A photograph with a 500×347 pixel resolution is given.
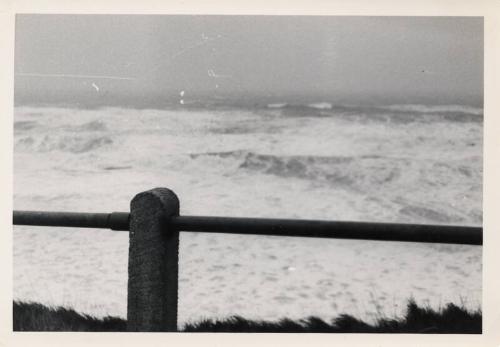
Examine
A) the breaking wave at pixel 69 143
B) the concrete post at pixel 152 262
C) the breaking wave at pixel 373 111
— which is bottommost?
the concrete post at pixel 152 262

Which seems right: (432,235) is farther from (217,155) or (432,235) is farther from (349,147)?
(217,155)

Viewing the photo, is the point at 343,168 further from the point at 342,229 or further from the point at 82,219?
the point at 82,219

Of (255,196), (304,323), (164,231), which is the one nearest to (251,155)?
(255,196)

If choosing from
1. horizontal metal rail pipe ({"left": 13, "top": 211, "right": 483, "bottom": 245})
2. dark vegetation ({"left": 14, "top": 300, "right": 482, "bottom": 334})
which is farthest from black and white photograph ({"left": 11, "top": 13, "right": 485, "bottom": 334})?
horizontal metal rail pipe ({"left": 13, "top": 211, "right": 483, "bottom": 245})

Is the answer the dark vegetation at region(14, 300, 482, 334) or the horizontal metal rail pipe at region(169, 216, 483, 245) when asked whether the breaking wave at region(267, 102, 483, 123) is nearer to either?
the dark vegetation at region(14, 300, 482, 334)

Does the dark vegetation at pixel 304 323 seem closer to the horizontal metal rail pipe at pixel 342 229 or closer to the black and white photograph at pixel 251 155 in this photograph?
the black and white photograph at pixel 251 155

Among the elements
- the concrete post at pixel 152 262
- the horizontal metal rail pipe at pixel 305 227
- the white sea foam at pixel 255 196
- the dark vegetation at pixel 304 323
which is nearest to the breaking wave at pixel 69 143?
the white sea foam at pixel 255 196
